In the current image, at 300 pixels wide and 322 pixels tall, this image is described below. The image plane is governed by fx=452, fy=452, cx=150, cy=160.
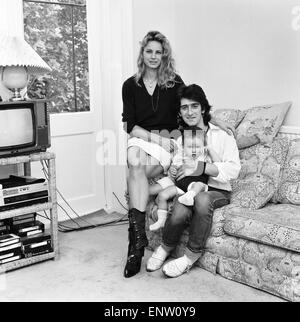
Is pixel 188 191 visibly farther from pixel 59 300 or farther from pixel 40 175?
pixel 40 175

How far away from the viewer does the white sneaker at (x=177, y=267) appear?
2314 millimetres

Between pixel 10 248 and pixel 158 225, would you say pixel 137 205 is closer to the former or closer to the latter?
pixel 158 225

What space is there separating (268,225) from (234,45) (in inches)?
60.3

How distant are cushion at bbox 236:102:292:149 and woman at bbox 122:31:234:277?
0.22m

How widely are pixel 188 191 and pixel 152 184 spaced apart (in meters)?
0.29

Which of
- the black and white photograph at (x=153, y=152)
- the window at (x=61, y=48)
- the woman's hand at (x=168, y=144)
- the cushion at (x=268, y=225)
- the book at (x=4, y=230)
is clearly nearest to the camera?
the cushion at (x=268, y=225)

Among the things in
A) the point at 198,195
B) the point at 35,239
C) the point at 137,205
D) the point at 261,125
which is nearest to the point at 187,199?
the point at 198,195

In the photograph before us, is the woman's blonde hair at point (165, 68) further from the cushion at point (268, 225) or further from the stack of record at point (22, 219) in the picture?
the stack of record at point (22, 219)

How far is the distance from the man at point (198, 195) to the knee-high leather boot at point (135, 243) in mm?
89

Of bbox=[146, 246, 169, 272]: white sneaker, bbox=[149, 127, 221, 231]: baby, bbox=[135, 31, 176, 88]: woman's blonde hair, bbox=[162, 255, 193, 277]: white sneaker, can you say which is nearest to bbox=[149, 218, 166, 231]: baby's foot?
bbox=[149, 127, 221, 231]: baby

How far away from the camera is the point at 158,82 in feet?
8.89

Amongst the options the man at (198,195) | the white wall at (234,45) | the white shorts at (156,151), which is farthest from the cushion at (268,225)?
the white wall at (234,45)

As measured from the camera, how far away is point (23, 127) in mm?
2535
